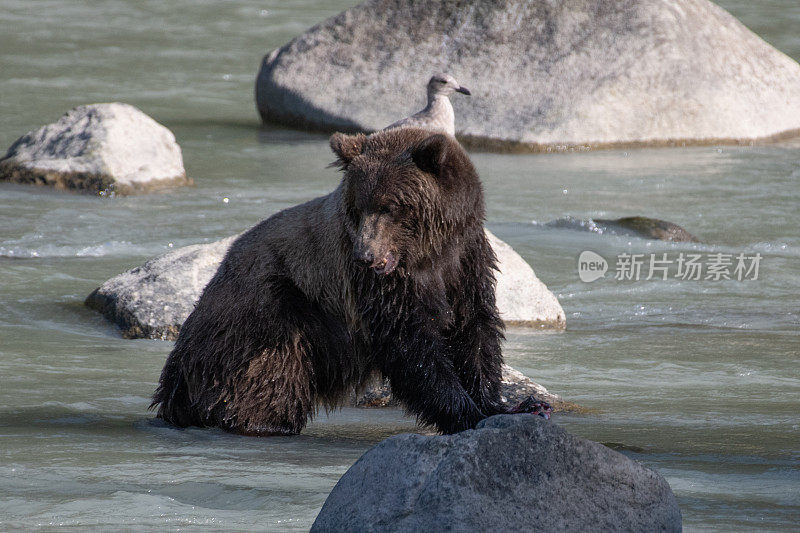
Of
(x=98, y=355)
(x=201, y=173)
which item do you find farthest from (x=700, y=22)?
(x=98, y=355)

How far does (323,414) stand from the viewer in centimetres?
624

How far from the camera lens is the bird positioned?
420 inches

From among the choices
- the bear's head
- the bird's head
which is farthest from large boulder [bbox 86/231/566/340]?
the bird's head

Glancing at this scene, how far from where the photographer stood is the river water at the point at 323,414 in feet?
14.1

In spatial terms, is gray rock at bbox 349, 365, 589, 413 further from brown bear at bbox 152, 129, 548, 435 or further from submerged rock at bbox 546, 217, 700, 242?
submerged rock at bbox 546, 217, 700, 242

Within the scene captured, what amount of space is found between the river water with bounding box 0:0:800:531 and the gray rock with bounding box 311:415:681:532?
0.37 metres

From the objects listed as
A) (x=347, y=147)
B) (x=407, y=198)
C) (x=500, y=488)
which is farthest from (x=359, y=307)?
(x=500, y=488)

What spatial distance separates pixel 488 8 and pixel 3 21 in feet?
40.3

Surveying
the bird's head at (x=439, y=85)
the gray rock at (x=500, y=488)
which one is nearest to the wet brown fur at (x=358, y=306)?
the gray rock at (x=500, y=488)

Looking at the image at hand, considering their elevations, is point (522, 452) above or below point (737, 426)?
above

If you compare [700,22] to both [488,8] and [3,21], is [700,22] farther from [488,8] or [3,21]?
[3,21]

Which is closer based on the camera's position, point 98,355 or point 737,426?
point 737,426

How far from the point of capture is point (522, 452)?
3.54 metres

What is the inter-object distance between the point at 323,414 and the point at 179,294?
2085 millimetres
